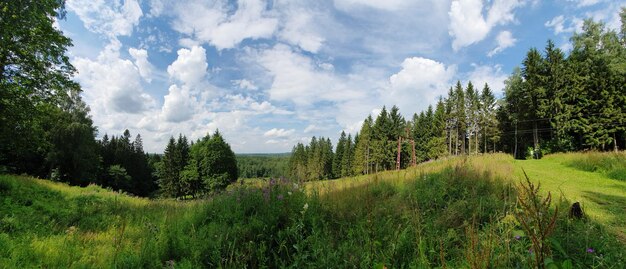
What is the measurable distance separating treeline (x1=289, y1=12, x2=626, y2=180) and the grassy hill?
45.9 feet

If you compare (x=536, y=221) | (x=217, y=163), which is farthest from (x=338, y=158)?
(x=536, y=221)

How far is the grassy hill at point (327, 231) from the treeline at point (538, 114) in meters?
14.0

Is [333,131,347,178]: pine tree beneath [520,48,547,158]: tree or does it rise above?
beneath

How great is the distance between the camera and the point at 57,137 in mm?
31562

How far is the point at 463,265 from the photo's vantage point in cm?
298

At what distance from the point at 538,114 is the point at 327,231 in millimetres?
43543

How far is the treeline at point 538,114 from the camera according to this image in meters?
30.7

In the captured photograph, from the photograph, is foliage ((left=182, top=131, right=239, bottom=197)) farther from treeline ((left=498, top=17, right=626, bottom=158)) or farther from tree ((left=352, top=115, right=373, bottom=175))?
treeline ((left=498, top=17, right=626, bottom=158))

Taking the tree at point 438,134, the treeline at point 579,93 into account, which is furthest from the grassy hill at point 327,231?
the tree at point 438,134

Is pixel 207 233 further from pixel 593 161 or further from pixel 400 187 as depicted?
pixel 593 161

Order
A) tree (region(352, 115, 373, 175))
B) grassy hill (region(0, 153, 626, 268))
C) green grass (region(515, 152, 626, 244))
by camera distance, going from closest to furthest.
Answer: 1. grassy hill (region(0, 153, 626, 268))
2. green grass (region(515, 152, 626, 244))
3. tree (region(352, 115, 373, 175))

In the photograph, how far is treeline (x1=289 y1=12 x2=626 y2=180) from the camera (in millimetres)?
30719

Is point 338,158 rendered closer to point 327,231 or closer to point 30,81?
point 30,81

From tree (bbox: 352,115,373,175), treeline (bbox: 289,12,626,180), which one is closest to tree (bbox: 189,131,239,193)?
treeline (bbox: 289,12,626,180)
